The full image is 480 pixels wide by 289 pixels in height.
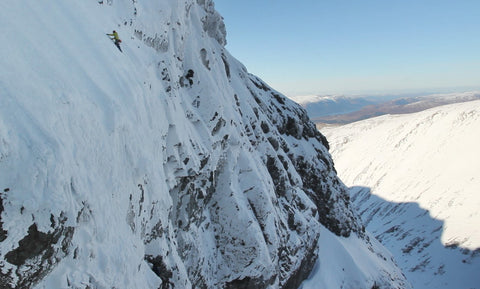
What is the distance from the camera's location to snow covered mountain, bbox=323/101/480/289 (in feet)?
201

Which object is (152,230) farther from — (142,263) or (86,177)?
(86,177)

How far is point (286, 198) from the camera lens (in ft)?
89.5

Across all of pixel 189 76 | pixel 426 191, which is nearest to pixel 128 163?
pixel 189 76

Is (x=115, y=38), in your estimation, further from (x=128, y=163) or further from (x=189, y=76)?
(x=189, y=76)

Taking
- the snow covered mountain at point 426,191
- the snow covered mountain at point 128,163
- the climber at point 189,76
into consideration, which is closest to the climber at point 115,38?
the snow covered mountain at point 128,163

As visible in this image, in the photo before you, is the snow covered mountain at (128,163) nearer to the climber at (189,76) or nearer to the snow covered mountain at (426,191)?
the climber at (189,76)

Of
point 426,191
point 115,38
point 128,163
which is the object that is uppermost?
point 115,38

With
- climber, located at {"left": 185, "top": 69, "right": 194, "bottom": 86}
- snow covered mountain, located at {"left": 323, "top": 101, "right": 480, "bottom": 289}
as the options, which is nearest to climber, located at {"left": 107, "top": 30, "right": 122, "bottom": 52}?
climber, located at {"left": 185, "top": 69, "right": 194, "bottom": 86}

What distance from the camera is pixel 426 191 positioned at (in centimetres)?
8469

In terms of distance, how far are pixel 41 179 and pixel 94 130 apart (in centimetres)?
239

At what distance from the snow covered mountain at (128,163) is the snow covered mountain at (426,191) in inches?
2092

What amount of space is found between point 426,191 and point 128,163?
97.2 m

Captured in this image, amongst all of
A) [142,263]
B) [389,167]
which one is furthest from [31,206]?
[389,167]

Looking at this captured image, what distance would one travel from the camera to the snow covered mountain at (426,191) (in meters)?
61.2
